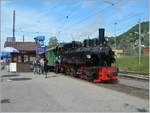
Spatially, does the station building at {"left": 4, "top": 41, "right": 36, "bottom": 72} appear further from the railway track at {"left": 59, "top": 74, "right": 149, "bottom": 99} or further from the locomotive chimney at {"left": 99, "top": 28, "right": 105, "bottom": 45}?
the railway track at {"left": 59, "top": 74, "right": 149, "bottom": 99}

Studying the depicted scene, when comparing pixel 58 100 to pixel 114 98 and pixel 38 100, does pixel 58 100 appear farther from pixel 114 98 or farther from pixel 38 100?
pixel 114 98

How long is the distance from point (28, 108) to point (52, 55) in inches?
1145

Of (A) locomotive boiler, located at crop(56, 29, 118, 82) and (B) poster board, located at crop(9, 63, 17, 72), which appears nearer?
(A) locomotive boiler, located at crop(56, 29, 118, 82)

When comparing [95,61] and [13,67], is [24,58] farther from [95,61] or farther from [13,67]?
[95,61]

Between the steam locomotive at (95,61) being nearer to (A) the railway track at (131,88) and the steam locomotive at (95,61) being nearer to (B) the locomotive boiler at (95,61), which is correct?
(B) the locomotive boiler at (95,61)

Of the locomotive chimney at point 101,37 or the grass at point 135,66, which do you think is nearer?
the locomotive chimney at point 101,37

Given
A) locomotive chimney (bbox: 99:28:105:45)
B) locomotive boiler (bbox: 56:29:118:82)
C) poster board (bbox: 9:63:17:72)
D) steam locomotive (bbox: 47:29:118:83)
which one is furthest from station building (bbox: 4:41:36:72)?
locomotive chimney (bbox: 99:28:105:45)

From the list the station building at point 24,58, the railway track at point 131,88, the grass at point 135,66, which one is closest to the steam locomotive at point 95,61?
the railway track at point 131,88

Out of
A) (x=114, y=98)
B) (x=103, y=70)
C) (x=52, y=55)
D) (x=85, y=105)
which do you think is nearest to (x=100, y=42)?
(x=103, y=70)

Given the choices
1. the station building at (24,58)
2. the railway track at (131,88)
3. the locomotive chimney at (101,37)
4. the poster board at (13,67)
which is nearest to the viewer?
the railway track at (131,88)

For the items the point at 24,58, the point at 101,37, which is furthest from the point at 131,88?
the point at 24,58

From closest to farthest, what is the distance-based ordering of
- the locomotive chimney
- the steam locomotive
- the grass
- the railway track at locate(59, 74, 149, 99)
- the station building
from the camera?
1. the railway track at locate(59, 74, 149, 99)
2. the steam locomotive
3. the locomotive chimney
4. the station building
5. the grass

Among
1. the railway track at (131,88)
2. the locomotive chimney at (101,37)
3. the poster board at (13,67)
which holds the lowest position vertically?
the railway track at (131,88)

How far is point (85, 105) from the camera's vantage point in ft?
43.1
